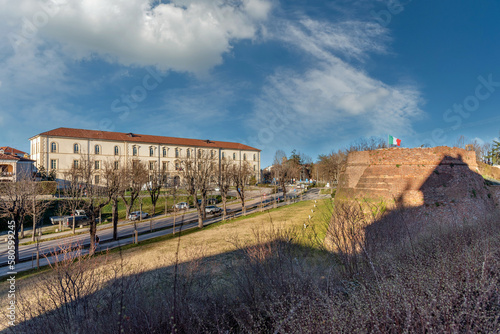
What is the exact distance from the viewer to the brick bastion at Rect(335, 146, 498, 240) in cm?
1052

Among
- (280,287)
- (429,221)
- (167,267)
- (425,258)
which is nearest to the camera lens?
(280,287)

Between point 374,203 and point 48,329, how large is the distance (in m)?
12.6

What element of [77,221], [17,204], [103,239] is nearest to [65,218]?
[77,221]

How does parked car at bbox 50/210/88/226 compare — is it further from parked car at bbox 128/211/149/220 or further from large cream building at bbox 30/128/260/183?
large cream building at bbox 30/128/260/183

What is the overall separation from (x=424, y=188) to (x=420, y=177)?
567mm

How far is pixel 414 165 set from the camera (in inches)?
465

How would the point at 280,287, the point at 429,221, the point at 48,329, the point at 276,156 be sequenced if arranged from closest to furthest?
the point at 48,329
the point at 280,287
the point at 429,221
the point at 276,156

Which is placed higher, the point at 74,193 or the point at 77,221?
the point at 74,193

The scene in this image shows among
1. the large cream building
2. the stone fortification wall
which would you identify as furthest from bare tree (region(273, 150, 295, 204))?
the stone fortification wall

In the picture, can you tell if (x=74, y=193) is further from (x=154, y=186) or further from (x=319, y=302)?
(x=319, y=302)

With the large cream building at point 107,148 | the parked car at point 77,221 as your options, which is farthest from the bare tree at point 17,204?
the large cream building at point 107,148

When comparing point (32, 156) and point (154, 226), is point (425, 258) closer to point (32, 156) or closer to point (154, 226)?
point (154, 226)

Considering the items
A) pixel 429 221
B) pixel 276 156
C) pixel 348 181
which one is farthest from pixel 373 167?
pixel 276 156

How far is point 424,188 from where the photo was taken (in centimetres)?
1120
